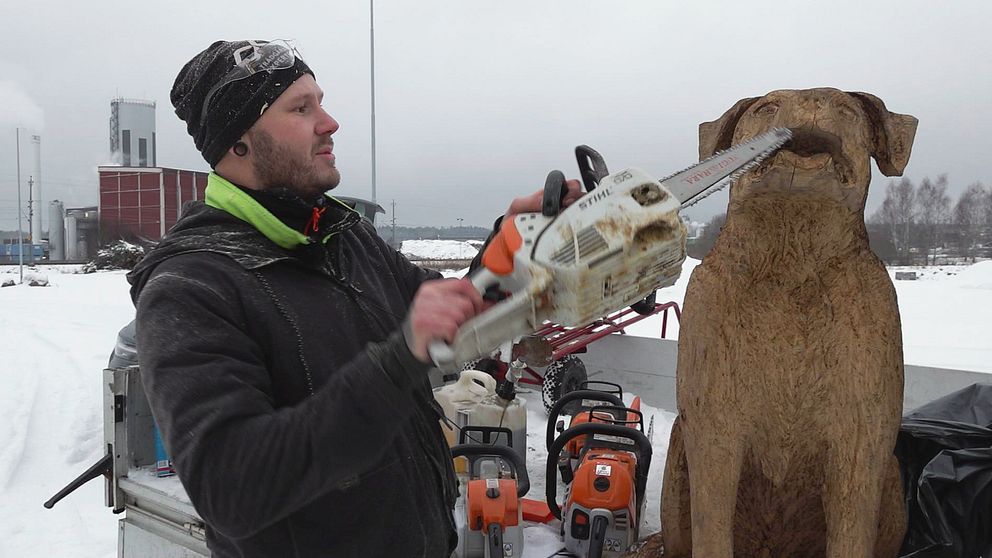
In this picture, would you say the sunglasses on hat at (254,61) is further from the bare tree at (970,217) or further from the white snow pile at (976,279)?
the bare tree at (970,217)

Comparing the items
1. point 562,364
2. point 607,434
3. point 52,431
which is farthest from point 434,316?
point 52,431

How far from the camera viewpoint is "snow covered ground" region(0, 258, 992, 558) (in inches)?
153

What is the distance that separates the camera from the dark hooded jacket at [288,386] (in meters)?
1.10

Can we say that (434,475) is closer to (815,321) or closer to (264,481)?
(264,481)

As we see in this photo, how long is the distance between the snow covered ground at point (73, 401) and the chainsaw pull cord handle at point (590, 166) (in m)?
2.32

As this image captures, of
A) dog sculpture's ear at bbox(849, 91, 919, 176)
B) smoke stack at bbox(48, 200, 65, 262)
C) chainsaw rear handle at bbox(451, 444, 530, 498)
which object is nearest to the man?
dog sculpture's ear at bbox(849, 91, 919, 176)

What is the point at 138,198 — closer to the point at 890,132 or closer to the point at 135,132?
the point at 135,132

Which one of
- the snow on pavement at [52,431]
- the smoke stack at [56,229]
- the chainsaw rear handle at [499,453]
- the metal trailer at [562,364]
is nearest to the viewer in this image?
the chainsaw rear handle at [499,453]

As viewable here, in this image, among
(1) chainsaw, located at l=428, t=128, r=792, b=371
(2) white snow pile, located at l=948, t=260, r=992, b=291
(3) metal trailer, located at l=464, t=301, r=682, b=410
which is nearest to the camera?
(1) chainsaw, located at l=428, t=128, r=792, b=371

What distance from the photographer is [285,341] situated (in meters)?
1.31

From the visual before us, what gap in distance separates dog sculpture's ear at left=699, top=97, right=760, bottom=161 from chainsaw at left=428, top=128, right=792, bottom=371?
98cm

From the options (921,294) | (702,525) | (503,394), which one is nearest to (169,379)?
(702,525)

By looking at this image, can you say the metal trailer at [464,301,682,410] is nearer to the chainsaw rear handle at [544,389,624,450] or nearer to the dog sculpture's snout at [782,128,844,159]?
the chainsaw rear handle at [544,389,624,450]

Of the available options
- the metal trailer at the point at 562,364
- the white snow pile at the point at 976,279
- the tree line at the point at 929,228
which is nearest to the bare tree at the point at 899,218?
the tree line at the point at 929,228
